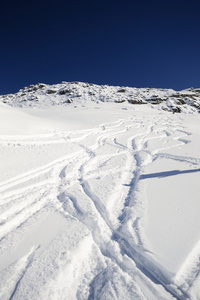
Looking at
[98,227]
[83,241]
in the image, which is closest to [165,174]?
[98,227]

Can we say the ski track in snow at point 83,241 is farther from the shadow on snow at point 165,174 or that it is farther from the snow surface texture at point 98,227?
the shadow on snow at point 165,174

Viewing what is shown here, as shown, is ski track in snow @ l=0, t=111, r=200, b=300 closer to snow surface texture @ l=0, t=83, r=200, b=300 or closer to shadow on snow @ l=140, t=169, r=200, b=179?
snow surface texture @ l=0, t=83, r=200, b=300

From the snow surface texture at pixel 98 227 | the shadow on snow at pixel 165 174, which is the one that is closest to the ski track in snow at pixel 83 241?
the snow surface texture at pixel 98 227

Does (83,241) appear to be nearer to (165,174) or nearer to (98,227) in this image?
(98,227)

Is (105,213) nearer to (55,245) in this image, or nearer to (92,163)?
(55,245)

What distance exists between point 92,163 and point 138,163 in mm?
1311

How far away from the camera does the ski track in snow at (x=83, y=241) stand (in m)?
1.49

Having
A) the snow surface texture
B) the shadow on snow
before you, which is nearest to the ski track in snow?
the snow surface texture

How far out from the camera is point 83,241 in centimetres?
195

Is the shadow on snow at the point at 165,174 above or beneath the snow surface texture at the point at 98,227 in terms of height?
above

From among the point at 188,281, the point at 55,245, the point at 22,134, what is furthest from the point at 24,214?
the point at 22,134

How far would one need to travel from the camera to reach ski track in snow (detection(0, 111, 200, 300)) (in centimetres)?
149

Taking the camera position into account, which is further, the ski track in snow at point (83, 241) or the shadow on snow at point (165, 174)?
the shadow on snow at point (165, 174)

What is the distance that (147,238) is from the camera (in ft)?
6.37
